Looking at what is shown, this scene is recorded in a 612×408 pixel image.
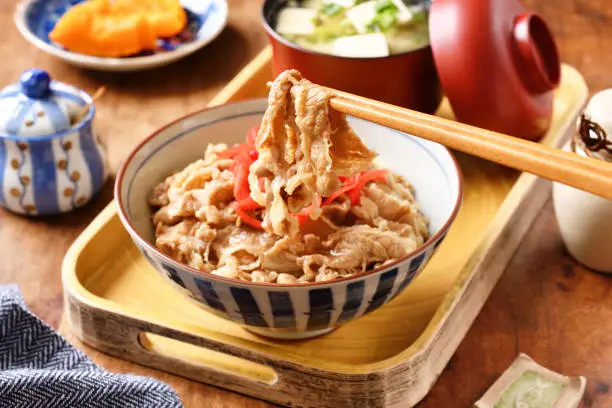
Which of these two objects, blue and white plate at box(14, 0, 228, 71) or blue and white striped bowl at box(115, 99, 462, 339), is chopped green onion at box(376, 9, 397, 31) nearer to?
blue and white striped bowl at box(115, 99, 462, 339)

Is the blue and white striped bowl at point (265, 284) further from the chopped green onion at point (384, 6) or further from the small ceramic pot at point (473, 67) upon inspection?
Answer: the chopped green onion at point (384, 6)

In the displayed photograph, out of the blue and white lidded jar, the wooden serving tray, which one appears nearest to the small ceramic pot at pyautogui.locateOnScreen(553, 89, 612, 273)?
the wooden serving tray

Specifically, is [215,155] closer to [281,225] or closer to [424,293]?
[281,225]

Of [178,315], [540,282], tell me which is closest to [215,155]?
[178,315]

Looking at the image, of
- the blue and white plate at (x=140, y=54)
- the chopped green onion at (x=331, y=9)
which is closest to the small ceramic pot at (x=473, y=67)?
the chopped green onion at (x=331, y=9)

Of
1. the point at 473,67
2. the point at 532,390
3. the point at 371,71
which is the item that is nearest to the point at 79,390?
the point at 532,390

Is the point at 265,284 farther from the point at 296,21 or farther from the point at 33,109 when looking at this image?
the point at 296,21
